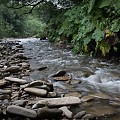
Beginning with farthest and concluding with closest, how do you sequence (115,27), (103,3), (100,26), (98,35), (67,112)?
(100,26)
(98,35)
(103,3)
(115,27)
(67,112)

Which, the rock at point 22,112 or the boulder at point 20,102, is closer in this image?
the rock at point 22,112

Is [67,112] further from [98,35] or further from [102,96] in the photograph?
[98,35]

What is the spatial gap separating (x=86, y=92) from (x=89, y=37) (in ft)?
11.3

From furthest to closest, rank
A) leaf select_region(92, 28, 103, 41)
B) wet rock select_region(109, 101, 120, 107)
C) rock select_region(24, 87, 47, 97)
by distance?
leaf select_region(92, 28, 103, 41) < rock select_region(24, 87, 47, 97) < wet rock select_region(109, 101, 120, 107)

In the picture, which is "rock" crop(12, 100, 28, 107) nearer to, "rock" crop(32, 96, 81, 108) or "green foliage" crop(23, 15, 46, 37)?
"rock" crop(32, 96, 81, 108)

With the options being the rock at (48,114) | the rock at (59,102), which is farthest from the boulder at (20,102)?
the rock at (48,114)

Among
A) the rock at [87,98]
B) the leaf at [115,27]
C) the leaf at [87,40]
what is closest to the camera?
the rock at [87,98]

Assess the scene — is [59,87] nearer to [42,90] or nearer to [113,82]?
[42,90]

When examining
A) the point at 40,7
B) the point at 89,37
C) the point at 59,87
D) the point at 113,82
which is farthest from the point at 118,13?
the point at 40,7

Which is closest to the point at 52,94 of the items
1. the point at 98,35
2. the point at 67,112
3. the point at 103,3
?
the point at 67,112

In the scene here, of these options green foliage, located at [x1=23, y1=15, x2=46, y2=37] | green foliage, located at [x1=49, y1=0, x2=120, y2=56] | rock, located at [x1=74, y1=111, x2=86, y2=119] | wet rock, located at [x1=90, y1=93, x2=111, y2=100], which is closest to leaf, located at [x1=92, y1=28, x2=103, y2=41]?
green foliage, located at [x1=49, y1=0, x2=120, y2=56]

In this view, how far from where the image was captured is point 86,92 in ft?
13.3

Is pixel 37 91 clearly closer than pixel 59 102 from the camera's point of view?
No

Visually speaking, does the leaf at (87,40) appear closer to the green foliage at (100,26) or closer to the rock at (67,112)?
the green foliage at (100,26)
